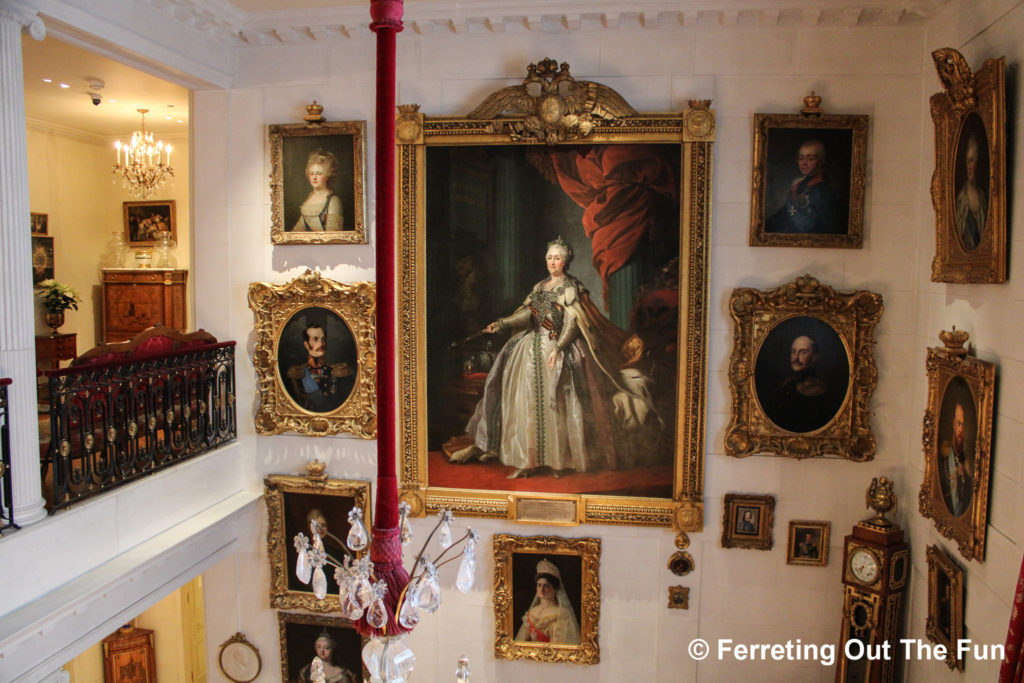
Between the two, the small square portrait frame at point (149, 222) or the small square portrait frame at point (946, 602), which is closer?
the small square portrait frame at point (946, 602)

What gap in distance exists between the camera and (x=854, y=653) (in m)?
4.92

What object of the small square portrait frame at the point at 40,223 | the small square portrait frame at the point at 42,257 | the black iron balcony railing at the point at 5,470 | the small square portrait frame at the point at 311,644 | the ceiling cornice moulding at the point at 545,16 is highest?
the ceiling cornice moulding at the point at 545,16

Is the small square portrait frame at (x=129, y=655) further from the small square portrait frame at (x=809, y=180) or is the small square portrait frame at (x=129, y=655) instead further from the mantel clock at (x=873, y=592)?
the small square portrait frame at (x=809, y=180)

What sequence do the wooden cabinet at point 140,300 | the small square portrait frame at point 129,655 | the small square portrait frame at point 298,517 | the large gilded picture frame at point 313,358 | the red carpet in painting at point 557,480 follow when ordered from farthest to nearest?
1. the wooden cabinet at point 140,300
2. the small square portrait frame at point 129,655
3. the small square portrait frame at point 298,517
4. the large gilded picture frame at point 313,358
5. the red carpet in painting at point 557,480

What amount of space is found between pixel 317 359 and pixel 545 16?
125 inches

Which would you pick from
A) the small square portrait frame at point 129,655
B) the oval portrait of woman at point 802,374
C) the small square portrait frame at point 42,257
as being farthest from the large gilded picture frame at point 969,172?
the small square portrait frame at point 42,257

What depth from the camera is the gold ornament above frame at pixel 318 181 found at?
5.55 metres

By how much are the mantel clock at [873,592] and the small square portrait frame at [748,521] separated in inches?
21.6

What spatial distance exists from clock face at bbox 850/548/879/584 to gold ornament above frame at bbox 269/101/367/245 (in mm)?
4318

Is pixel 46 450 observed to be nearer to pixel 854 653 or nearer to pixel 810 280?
pixel 810 280

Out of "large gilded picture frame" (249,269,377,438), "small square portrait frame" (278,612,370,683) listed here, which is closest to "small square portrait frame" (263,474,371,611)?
"small square portrait frame" (278,612,370,683)

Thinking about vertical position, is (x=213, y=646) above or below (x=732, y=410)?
below

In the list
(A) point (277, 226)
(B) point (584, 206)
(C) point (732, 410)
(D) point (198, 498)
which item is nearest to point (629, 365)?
(C) point (732, 410)

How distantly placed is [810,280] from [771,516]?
1782mm
